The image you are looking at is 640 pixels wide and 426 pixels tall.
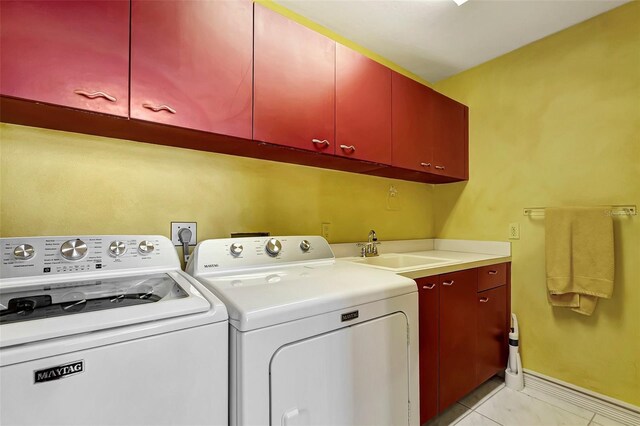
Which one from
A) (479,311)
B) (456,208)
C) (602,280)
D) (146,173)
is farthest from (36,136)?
(602,280)

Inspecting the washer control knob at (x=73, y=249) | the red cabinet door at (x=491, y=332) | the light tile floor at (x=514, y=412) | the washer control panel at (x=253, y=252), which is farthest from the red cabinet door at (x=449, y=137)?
the washer control knob at (x=73, y=249)

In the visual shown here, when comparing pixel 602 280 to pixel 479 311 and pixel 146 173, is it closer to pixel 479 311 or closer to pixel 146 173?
pixel 479 311

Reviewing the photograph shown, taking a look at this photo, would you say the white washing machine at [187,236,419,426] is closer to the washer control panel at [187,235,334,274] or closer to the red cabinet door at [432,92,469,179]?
the washer control panel at [187,235,334,274]

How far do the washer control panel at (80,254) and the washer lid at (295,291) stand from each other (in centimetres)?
23

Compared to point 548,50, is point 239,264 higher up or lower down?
Answer: lower down

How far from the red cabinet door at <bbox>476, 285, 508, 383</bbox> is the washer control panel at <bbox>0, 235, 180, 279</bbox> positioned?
1.84 meters

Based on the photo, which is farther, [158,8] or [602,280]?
[602,280]

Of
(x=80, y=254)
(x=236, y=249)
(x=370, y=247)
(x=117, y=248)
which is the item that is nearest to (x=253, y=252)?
(x=236, y=249)

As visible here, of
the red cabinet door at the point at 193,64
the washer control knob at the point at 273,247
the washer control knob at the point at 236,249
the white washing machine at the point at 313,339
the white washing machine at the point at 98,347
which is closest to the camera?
the white washing machine at the point at 98,347

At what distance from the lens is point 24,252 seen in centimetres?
98

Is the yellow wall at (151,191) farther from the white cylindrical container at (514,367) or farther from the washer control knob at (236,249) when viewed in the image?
the white cylindrical container at (514,367)

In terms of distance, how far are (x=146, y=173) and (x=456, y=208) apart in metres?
2.36

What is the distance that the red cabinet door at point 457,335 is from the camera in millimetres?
1600

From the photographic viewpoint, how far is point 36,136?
45.6 inches
